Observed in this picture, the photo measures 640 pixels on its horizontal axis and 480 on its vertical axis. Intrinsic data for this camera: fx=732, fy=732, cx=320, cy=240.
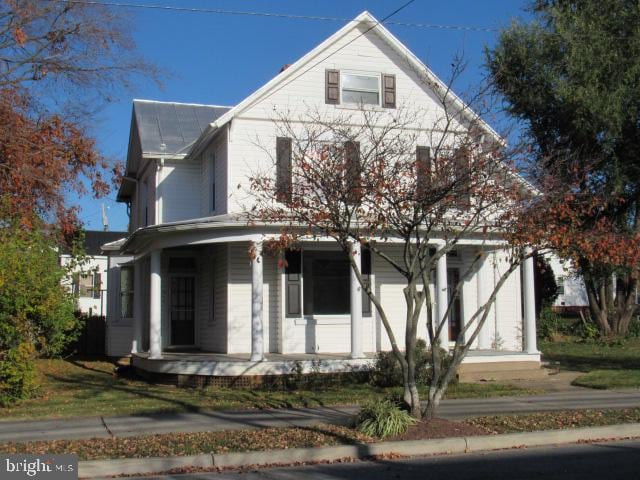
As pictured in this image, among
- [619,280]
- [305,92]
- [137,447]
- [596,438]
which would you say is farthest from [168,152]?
[619,280]

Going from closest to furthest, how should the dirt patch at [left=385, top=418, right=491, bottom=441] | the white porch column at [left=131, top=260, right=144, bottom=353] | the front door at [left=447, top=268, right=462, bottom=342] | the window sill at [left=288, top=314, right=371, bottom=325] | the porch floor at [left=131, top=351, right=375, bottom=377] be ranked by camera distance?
the dirt patch at [left=385, top=418, right=491, bottom=441] < the porch floor at [left=131, top=351, right=375, bottom=377] < the window sill at [left=288, top=314, right=371, bottom=325] < the front door at [left=447, top=268, right=462, bottom=342] < the white porch column at [left=131, top=260, right=144, bottom=353]

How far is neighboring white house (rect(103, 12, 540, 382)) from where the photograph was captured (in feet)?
55.0

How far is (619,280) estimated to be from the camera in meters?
28.7

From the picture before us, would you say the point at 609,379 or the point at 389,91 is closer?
the point at 609,379

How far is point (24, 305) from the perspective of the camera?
14.0 m

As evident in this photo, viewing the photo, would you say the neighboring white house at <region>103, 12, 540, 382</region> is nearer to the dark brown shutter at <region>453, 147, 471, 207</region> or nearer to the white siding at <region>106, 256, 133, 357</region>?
the white siding at <region>106, 256, 133, 357</region>

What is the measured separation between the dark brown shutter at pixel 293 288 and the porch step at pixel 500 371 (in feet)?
14.0

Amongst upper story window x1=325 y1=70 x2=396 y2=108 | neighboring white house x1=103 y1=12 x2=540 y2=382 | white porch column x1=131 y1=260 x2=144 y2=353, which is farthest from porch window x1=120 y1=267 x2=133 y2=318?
upper story window x1=325 y1=70 x2=396 y2=108

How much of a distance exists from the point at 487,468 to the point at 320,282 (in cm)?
1011

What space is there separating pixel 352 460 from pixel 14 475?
405 cm

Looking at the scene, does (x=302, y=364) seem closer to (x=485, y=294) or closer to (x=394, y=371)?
(x=394, y=371)

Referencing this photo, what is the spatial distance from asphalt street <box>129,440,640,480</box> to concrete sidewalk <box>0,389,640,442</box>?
2304 millimetres

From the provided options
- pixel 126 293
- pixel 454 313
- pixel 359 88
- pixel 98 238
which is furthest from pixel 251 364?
pixel 98 238

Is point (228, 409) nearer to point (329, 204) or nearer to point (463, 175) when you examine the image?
point (329, 204)
